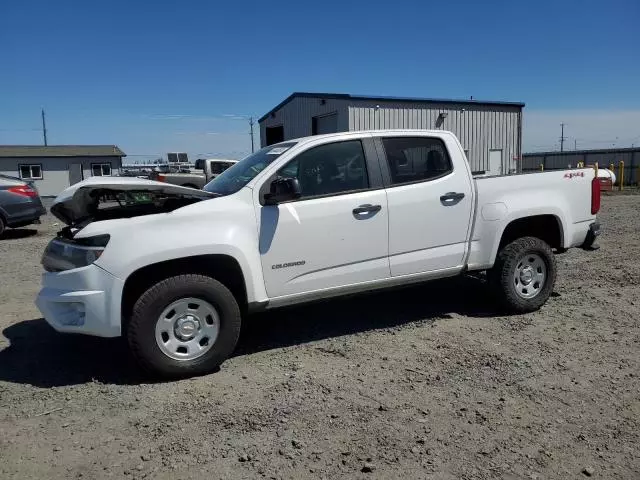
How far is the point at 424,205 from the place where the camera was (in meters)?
5.11

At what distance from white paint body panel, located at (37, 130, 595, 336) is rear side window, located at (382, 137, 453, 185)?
8cm

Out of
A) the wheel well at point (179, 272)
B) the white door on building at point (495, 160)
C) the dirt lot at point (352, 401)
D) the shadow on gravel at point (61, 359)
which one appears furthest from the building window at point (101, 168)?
the wheel well at point (179, 272)

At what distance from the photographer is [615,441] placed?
3.28 m

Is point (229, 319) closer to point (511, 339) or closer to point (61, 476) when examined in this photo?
point (61, 476)

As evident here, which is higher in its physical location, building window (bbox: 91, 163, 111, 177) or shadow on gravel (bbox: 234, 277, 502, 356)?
building window (bbox: 91, 163, 111, 177)

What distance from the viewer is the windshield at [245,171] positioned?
15.7 feet

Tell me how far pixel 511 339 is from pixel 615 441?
1.80 m

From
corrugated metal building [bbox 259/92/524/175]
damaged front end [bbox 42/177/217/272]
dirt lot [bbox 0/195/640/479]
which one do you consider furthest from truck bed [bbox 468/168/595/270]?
corrugated metal building [bbox 259/92/524/175]

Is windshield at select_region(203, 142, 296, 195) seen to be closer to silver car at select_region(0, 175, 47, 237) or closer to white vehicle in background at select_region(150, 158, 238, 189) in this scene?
silver car at select_region(0, 175, 47, 237)

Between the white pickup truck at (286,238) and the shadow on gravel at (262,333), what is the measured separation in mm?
424

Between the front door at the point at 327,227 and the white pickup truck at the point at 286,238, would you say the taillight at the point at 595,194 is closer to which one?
the white pickup truck at the point at 286,238

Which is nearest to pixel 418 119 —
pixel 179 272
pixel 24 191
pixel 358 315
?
pixel 24 191

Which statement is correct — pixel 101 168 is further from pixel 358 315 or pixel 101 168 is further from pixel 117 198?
pixel 358 315

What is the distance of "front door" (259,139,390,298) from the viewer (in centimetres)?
452
